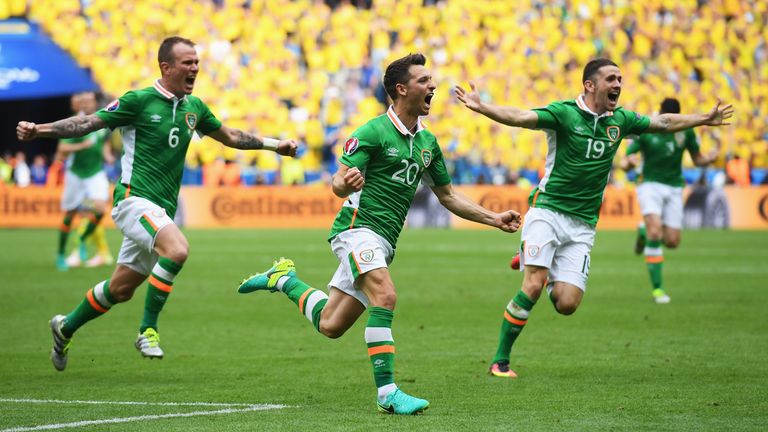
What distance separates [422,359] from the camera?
31.2 ft

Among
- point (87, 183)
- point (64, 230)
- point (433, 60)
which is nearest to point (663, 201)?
point (87, 183)

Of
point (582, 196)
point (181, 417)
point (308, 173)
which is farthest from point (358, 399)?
point (308, 173)

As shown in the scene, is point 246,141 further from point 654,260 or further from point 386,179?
point 654,260

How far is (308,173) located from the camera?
33531 mm

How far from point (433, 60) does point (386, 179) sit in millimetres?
28099

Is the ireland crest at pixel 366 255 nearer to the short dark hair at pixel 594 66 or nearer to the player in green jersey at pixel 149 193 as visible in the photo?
the player in green jersey at pixel 149 193

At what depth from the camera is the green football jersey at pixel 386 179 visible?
7102mm

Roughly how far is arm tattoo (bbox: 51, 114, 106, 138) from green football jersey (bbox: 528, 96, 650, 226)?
11.0 ft

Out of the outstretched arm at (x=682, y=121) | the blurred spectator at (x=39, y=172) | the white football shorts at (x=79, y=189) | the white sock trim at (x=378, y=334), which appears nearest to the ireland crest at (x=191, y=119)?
the white sock trim at (x=378, y=334)

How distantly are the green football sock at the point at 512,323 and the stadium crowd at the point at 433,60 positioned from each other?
901 inches

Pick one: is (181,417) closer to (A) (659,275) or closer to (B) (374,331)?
(B) (374,331)

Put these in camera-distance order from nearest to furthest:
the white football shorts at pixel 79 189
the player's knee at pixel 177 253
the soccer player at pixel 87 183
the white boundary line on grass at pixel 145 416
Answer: the white boundary line on grass at pixel 145 416
the player's knee at pixel 177 253
the soccer player at pixel 87 183
the white football shorts at pixel 79 189

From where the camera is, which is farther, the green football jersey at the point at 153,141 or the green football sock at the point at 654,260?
the green football sock at the point at 654,260

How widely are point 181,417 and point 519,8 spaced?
3012 centimetres
